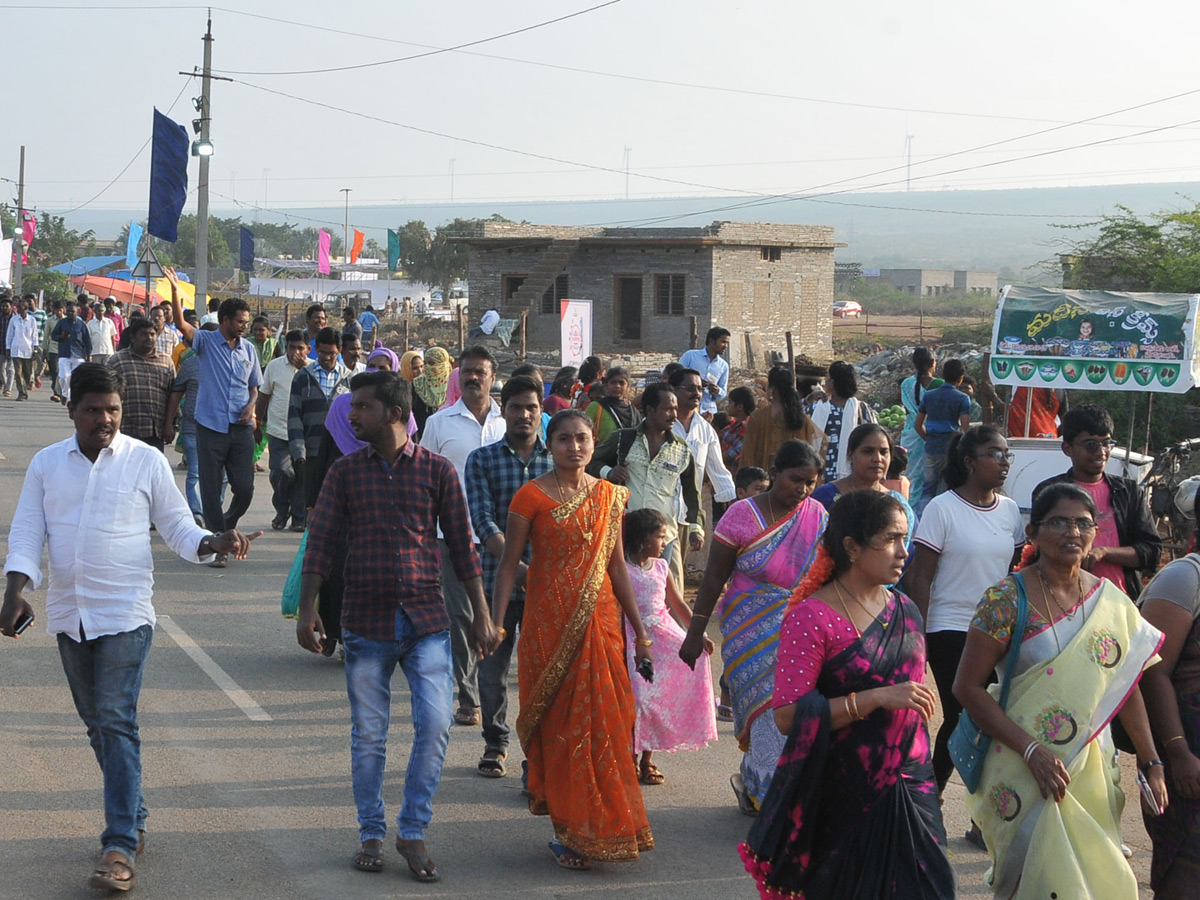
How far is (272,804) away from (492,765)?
104 cm

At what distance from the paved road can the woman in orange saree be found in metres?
0.23

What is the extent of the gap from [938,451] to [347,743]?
7850 mm

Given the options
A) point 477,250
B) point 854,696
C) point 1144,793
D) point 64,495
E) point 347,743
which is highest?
point 477,250

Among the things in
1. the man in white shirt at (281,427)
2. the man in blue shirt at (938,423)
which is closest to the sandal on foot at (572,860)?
the man in white shirt at (281,427)

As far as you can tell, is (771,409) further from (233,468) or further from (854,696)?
(854,696)

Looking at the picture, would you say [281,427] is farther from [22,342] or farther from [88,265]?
[88,265]

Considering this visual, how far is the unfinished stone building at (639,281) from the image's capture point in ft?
133

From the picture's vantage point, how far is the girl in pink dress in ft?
21.1

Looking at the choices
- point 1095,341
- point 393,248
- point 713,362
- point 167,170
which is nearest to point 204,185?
point 167,170

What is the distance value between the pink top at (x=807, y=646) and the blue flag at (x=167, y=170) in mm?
19761

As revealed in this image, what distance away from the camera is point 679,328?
40562 mm

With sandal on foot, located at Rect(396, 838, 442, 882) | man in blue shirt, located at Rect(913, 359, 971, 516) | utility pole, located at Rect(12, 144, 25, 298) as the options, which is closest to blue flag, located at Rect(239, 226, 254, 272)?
utility pole, located at Rect(12, 144, 25, 298)

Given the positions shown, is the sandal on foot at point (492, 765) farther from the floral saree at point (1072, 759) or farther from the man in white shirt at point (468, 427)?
the floral saree at point (1072, 759)

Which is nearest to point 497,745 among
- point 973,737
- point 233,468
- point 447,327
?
point 973,737
